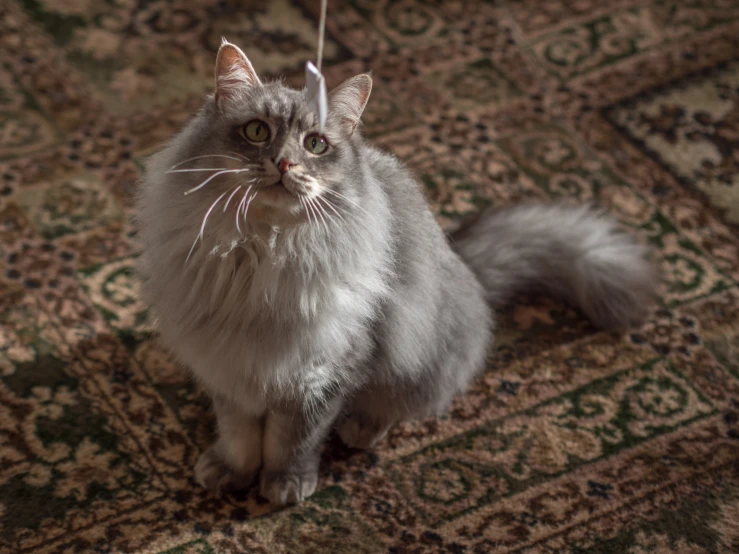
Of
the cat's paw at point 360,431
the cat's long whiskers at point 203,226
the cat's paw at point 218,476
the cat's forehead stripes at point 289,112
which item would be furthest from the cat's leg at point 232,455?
the cat's forehead stripes at point 289,112

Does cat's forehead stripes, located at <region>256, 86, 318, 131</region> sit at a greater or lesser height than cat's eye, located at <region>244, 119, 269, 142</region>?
greater

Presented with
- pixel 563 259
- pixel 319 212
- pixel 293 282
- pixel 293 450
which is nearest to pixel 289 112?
pixel 319 212

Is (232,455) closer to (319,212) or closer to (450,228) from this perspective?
(319,212)

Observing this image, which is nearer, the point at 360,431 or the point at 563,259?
the point at 360,431

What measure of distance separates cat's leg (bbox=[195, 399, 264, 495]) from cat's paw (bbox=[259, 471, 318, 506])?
4cm

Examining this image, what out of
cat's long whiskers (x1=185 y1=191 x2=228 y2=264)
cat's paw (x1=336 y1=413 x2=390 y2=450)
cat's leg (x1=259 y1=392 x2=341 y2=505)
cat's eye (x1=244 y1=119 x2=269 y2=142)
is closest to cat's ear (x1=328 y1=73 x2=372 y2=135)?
cat's eye (x1=244 y1=119 x2=269 y2=142)

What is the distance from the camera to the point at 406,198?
1.57 metres

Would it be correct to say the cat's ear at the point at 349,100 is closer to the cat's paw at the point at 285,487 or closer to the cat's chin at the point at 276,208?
the cat's chin at the point at 276,208

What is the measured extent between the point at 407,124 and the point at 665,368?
1.03 meters

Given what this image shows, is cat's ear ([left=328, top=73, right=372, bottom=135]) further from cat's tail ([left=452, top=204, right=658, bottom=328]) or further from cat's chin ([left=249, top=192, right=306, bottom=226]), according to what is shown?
cat's tail ([left=452, top=204, right=658, bottom=328])

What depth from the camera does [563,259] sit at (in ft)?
6.38

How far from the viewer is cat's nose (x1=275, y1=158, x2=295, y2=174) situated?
126cm

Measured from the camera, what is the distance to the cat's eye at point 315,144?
132 cm

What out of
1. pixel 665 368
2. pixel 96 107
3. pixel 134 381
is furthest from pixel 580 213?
pixel 96 107
